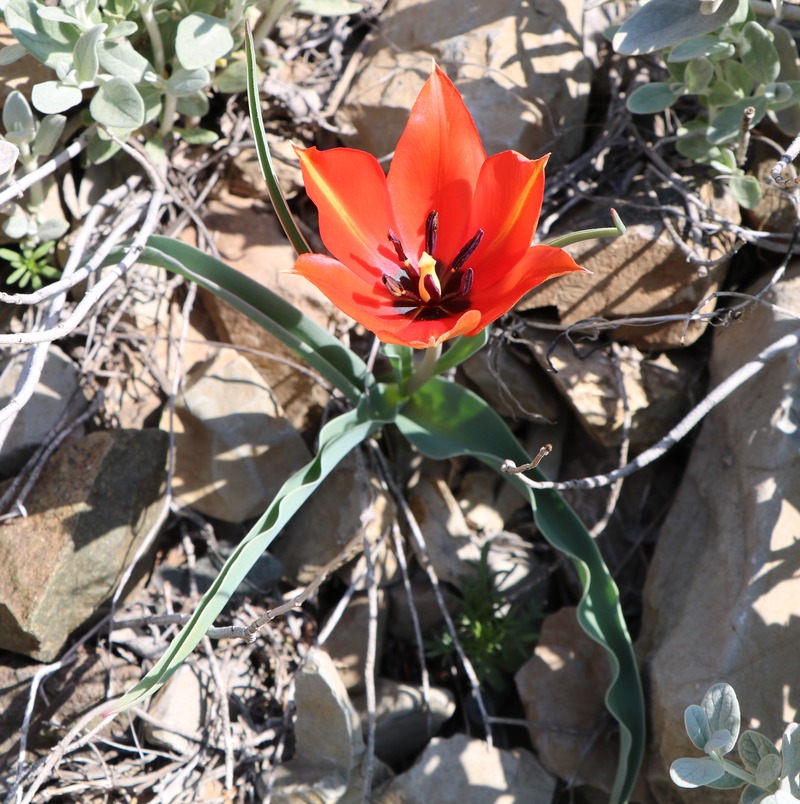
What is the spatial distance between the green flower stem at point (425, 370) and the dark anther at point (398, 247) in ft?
0.65

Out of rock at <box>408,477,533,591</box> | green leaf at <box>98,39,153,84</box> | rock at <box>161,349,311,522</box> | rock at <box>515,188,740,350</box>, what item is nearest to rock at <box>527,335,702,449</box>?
rock at <box>515,188,740,350</box>

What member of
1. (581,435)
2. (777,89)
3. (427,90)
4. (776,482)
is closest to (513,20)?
(777,89)

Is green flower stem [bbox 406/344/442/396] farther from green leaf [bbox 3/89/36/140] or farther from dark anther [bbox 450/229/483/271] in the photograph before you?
green leaf [bbox 3/89/36/140]

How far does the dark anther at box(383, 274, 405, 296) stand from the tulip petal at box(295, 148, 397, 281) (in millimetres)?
15

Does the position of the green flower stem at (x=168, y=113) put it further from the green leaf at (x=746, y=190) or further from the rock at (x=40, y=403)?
the green leaf at (x=746, y=190)

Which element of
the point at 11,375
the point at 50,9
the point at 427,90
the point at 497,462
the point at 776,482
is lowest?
the point at 776,482

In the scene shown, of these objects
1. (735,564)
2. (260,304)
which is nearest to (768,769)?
(735,564)

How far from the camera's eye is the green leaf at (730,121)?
1964mm

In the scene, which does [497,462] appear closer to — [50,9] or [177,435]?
[177,435]

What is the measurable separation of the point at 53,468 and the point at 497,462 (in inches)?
41.5

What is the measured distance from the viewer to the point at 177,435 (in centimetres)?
217

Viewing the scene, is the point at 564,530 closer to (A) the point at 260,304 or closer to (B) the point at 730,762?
(B) the point at 730,762

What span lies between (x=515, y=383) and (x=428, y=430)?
14.7 inches

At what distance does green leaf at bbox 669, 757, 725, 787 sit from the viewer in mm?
1456
